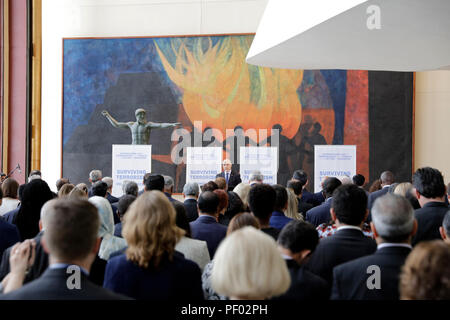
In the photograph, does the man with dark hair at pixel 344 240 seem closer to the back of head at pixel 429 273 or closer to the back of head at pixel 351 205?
the back of head at pixel 351 205

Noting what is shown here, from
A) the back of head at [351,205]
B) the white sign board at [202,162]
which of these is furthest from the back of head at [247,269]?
the white sign board at [202,162]

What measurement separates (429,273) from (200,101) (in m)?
11.8

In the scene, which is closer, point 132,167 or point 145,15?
point 132,167

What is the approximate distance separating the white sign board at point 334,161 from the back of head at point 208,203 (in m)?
7.55

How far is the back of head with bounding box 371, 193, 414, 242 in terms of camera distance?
2539 millimetres

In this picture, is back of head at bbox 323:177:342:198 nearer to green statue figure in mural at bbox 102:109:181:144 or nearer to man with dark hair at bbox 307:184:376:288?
man with dark hair at bbox 307:184:376:288

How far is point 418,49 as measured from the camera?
645cm

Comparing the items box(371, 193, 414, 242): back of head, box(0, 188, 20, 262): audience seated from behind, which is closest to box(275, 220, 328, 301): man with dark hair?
box(371, 193, 414, 242): back of head

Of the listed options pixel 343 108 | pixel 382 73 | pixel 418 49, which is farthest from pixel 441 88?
pixel 418 49

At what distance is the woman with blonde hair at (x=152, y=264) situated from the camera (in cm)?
235

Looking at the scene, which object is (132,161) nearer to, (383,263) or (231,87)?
(231,87)

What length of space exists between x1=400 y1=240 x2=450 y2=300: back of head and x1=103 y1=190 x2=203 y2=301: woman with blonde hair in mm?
1086

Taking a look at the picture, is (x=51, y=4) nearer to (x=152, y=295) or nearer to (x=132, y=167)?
(x=132, y=167)

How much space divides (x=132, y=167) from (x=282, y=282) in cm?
962
